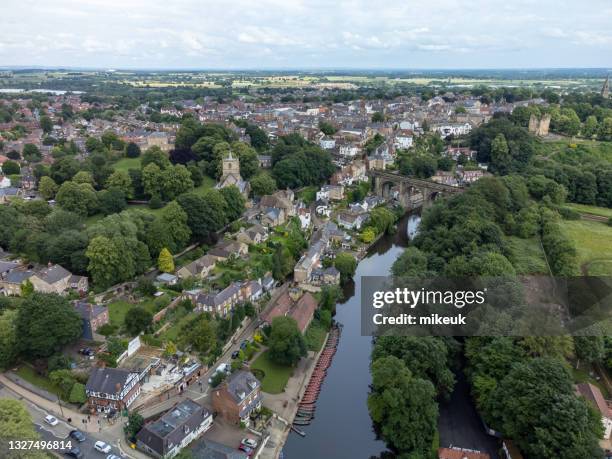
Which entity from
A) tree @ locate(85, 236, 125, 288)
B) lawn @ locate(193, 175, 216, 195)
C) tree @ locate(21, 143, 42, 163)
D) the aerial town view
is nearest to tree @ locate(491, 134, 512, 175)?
the aerial town view

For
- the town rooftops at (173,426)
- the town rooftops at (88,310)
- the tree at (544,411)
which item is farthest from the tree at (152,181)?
the tree at (544,411)

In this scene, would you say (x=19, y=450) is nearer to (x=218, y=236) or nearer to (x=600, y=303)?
(x=218, y=236)

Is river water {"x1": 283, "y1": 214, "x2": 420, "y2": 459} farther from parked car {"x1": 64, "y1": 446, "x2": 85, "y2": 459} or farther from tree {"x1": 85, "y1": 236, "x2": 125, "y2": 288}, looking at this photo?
tree {"x1": 85, "y1": 236, "x2": 125, "y2": 288}

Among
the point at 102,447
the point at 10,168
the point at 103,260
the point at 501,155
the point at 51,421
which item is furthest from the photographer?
the point at 501,155

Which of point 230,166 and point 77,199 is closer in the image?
point 77,199

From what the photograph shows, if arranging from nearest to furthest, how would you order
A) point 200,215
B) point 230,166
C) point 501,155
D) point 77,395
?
point 77,395 < point 200,215 < point 230,166 < point 501,155

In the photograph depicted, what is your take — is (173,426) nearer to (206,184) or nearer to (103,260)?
(103,260)

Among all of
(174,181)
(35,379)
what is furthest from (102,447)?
(174,181)
